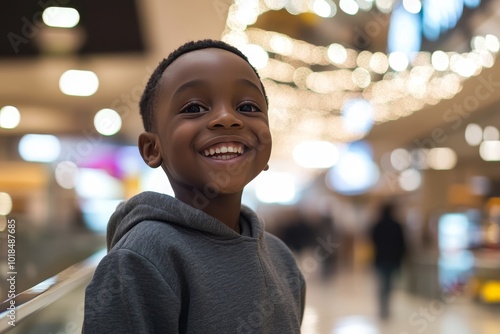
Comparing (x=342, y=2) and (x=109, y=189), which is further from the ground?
(x=342, y=2)

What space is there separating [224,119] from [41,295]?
905 millimetres

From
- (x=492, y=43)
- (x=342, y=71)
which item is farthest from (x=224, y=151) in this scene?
(x=342, y=71)

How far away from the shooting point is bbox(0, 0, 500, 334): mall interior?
220 inches

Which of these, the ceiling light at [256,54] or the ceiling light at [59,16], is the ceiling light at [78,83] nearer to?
the ceiling light at [59,16]

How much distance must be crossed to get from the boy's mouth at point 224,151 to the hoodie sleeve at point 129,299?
0.25 meters

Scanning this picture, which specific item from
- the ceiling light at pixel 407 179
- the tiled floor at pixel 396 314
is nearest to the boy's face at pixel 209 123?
the tiled floor at pixel 396 314

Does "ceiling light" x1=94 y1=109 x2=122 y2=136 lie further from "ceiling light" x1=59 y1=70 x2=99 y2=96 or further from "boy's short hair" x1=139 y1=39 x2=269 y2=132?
"boy's short hair" x1=139 y1=39 x2=269 y2=132

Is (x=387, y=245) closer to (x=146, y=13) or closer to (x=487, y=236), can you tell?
(x=487, y=236)

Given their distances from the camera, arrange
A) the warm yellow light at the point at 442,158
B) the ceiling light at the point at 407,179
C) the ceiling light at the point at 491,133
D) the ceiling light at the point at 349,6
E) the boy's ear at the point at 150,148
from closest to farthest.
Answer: the boy's ear at the point at 150,148 → the ceiling light at the point at 349,6 → the ceiling light at the point at 491,133 → the warm yellow light at the point at 442,158 → the ceiling light at the point at 407,179

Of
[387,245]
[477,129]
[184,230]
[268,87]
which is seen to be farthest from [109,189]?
[184,230]

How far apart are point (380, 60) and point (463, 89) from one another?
129 centimetres

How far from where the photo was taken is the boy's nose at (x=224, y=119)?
3.94 feet

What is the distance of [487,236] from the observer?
1059cm

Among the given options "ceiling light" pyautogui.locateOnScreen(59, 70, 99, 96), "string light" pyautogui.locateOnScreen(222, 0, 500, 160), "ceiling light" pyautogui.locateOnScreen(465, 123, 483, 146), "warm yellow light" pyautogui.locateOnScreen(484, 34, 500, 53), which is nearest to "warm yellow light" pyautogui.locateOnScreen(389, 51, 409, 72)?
"string light" pyautogui.locateOnScreen(222, 0, 500, 160)
